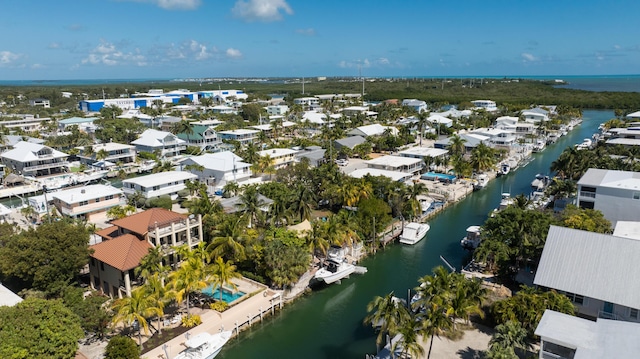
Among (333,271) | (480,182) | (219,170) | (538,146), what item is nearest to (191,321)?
(333,271)

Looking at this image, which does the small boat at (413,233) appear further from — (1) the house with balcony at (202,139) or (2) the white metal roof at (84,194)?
(1) the house with balcony at (202,139)

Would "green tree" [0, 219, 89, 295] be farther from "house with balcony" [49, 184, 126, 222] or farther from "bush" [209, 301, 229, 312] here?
"house with balcony" [49, 184, 126, 222]

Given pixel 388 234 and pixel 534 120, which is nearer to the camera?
pixel 388 234

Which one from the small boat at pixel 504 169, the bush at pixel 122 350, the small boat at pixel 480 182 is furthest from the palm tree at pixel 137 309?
the small boat at pixel 504 169

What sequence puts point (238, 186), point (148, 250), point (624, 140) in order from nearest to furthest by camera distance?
point (148, 250), point (238, 186), point (624, 140)

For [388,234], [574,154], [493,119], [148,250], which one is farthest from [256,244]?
[493,119]

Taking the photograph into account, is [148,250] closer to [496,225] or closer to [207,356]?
[207,356]

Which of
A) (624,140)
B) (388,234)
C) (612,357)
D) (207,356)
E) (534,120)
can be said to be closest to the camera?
(612,357)
